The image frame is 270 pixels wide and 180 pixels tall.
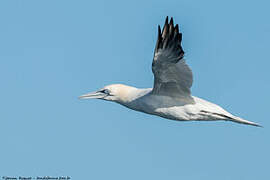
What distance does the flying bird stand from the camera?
13.1 m

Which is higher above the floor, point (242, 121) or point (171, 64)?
point (171, 64)

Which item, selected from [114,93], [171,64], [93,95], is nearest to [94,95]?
[93,95]

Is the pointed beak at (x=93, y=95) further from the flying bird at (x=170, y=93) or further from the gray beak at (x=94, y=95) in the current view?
the flying bird at (x=170, y=93)

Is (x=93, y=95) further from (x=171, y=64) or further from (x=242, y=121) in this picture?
(x=242, y=121)

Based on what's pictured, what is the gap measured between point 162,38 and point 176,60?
607 mm

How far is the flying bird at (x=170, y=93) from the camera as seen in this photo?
1312 cm

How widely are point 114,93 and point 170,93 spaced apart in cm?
185

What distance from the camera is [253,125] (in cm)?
1436

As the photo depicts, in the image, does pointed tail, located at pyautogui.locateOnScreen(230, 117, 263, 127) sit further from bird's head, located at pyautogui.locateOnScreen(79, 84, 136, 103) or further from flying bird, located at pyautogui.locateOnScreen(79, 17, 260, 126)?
bird's head, located at pyautogui.locateOnScreen(79, 84, 136, 103)

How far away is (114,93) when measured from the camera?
15.5 metres

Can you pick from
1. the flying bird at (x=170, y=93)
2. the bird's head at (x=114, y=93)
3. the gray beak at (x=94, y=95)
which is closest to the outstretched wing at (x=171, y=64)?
the flying bird at (x=170, y=93)

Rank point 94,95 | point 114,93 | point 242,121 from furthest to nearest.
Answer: point 94,95
point 114,93
point 242,121

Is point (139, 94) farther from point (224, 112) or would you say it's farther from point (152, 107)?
point (224, 112)

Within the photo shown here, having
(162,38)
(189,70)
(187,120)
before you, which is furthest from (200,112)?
(162,38)
